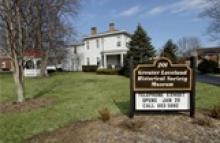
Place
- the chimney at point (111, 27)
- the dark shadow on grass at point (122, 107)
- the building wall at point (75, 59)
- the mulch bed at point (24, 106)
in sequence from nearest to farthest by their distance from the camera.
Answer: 1. the dark shadow on grass at point (122, 107)
2. the mulch bed at point (24, 106)
3. the chimney at point (111, 27)
4. the building wall at point (75, 59)

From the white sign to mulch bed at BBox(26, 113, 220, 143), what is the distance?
26cm

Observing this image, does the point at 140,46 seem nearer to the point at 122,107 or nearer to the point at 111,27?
the point at 111,27

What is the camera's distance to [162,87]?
705cm

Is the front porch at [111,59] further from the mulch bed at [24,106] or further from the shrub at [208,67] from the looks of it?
the mulch bed at [24,106]

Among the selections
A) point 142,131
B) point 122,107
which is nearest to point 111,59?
point 122,107

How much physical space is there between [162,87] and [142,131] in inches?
60.5

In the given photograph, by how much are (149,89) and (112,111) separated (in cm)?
195

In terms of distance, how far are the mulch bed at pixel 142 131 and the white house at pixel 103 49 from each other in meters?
34.3

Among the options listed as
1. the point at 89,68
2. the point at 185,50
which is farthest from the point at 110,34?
the point at 185,50

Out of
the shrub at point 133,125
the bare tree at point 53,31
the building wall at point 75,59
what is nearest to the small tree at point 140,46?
the bare tree at point 53,31

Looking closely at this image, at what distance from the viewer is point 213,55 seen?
6681 cm

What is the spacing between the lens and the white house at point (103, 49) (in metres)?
43.4

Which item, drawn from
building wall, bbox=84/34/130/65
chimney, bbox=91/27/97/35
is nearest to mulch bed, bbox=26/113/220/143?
building wall, bbox=84/34/130/65

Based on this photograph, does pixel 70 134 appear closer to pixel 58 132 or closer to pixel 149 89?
pixel 58 132
